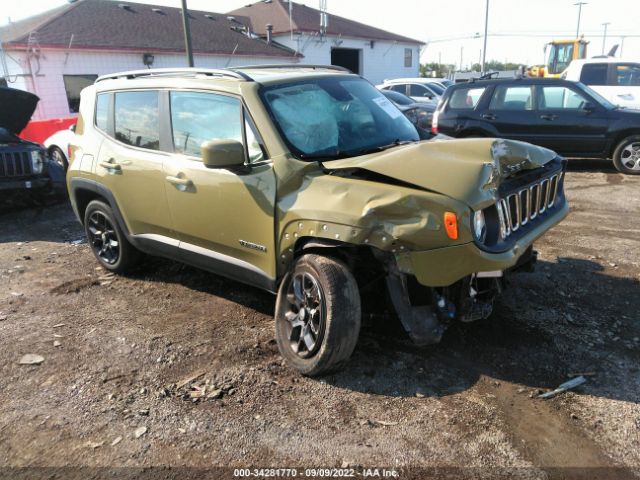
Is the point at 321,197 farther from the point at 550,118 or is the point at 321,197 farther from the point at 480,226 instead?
the point at 550,118

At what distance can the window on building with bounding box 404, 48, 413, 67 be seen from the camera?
35.7 m

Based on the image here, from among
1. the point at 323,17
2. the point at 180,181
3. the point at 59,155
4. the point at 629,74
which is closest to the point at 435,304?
the point at 180,181

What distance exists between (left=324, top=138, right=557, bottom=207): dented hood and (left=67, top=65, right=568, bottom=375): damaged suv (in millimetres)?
12

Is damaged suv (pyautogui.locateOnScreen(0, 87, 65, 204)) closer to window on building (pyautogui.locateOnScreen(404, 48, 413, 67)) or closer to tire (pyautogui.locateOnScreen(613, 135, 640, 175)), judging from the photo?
tire (pyautogui.locateOnScreen(613, 135, 640, 175))

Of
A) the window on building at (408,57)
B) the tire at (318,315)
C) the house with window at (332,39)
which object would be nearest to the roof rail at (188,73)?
the tire at (318,315)

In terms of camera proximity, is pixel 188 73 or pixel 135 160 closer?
pixel 188 73

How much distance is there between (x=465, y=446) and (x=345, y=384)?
857mm

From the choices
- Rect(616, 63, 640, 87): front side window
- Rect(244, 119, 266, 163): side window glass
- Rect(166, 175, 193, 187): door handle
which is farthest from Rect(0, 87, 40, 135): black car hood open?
Rect(616, 63, 640, 87): front side window

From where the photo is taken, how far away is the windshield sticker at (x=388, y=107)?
4445 millimetres

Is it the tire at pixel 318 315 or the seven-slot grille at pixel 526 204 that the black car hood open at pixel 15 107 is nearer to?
the tire at pixel 318 315

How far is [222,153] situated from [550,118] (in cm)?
811

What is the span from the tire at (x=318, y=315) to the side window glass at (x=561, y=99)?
319 inches

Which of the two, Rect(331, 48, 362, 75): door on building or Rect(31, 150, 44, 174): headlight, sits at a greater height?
Rect(331, 48, 362, 75): door on building

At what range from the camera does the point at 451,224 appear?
114 inches
